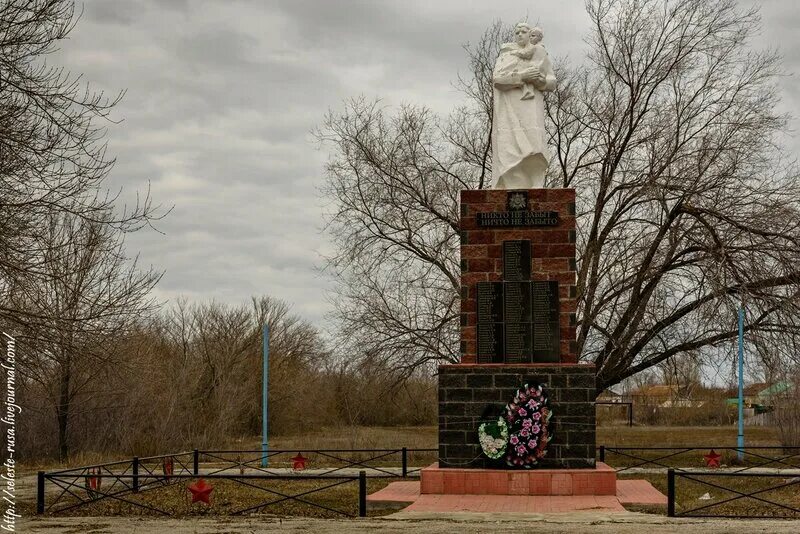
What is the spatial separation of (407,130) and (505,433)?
9.46m

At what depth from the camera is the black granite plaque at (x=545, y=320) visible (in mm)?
15938

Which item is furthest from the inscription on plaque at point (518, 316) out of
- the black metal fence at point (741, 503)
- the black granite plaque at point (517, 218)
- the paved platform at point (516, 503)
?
the black metal fence at point (741, 503)

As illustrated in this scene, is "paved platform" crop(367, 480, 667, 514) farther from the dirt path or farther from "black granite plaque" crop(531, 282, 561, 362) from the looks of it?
"black granite plaque" crop(531, 282, 561, 362)

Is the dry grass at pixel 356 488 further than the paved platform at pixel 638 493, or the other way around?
the paved platform at pixel 638 493

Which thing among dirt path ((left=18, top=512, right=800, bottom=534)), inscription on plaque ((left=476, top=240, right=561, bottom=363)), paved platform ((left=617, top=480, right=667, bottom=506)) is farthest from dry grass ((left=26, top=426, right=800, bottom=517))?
inscription on plaque ((left=476, top=240, right=561, bottom=363))

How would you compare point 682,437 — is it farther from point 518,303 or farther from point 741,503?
point 518,303

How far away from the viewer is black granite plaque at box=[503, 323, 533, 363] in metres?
16.0

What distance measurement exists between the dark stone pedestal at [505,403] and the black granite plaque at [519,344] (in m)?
0.26

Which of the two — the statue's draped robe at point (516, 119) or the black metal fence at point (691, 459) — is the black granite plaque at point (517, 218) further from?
the black metal fence at point (691, 459)

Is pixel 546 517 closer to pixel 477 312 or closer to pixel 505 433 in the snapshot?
pixel 505 433

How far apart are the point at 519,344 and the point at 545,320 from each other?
21.3 inches

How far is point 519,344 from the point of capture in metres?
16.0

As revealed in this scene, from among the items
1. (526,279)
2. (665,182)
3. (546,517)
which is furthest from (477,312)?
(665,182)

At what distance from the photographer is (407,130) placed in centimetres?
2317
